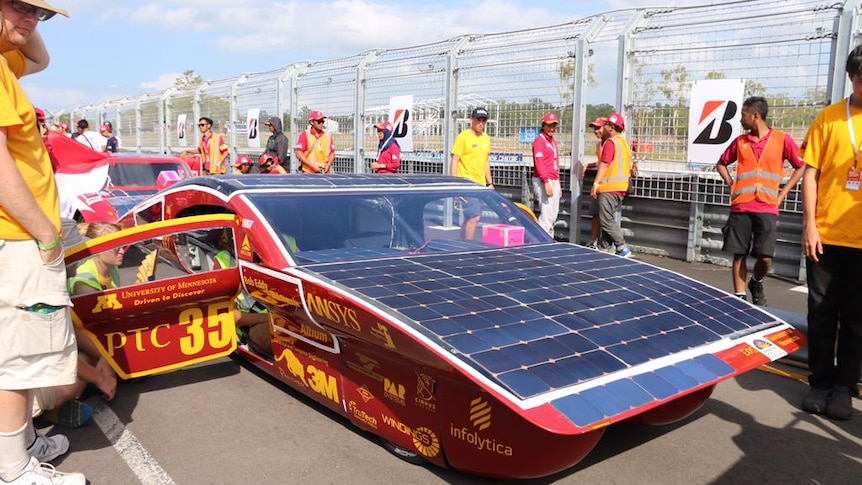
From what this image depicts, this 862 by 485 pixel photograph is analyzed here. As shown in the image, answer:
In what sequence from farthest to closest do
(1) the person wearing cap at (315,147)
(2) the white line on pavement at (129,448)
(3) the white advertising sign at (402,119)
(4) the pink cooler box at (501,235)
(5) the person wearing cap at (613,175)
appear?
(3) the white advertising sign at (402,119)
(1) the person wearing cap at (315,147)
(5) the person wearing cap at (613,175)
(4) the pink cooler box at (501,235)
(2) the white line on pavement at (129,448)

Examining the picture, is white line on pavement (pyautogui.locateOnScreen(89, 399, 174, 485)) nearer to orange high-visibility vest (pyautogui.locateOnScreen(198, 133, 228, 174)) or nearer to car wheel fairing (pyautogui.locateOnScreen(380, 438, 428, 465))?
car wheel fairing (pyautogui.locateOnScreen(380, 438, 428, 465))

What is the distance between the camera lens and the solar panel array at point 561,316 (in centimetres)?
245

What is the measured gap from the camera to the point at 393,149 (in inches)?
344

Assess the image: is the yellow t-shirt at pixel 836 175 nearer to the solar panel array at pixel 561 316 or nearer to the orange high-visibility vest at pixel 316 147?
the solar panel array at pixel 561 316

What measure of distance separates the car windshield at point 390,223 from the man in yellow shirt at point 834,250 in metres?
1.59

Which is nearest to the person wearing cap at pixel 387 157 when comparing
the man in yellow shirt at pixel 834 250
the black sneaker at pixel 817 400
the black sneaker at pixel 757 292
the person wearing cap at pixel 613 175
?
the person wearing cap at pixel 613 175

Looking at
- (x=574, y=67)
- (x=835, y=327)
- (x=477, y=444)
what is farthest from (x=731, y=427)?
(x=574, y=67)

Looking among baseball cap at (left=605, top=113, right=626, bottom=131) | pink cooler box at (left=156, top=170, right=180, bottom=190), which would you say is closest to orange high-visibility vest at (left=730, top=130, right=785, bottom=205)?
baseball cap at (left=605, top=113, right=626, bottom=131)

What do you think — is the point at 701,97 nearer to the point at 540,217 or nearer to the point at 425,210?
the point at 540,217

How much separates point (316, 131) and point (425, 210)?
5475mm

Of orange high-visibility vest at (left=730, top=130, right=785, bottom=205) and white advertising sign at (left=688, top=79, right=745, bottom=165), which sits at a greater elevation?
white advertising sign at (left=688, top=79, right=745, bottom=165)

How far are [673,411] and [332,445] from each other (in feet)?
5.50

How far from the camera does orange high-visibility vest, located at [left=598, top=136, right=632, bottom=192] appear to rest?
24.7 feet

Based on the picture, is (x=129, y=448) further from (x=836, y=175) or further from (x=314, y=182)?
(x=836, y=175)
